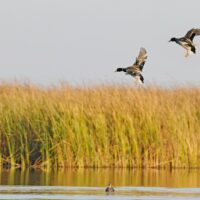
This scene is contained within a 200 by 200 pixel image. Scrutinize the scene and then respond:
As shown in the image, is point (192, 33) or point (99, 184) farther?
point (192, 33)

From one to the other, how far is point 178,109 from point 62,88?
2.52 m

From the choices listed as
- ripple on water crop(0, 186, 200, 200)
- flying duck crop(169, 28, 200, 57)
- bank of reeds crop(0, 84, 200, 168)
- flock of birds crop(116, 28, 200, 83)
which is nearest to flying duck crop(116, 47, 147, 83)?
flock of birds crop(116, 28, 200, 83)

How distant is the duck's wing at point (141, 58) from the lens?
22.8m

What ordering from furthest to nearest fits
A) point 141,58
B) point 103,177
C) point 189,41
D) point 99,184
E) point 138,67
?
point 141,58 → point 138,67 → point 103,177 → point 189,41 → point 99,184

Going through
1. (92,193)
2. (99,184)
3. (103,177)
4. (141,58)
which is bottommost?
(92,193)

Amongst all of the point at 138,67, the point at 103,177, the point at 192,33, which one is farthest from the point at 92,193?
the point at 138,67

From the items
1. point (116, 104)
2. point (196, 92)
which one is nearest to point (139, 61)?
point (116, 104)

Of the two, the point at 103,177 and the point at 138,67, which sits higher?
the point at 138,67

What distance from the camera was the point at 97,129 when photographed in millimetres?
24203

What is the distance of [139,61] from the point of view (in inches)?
905

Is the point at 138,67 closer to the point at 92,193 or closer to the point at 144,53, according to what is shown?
the point at 144,53

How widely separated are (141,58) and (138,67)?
44 centimetres

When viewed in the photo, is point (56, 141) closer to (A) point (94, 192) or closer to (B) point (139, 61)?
(B) point (139, 61)

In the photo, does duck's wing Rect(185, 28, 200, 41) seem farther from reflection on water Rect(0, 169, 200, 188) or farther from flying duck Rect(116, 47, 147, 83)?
reflection on water Rect(0, 169, 200, 188)
